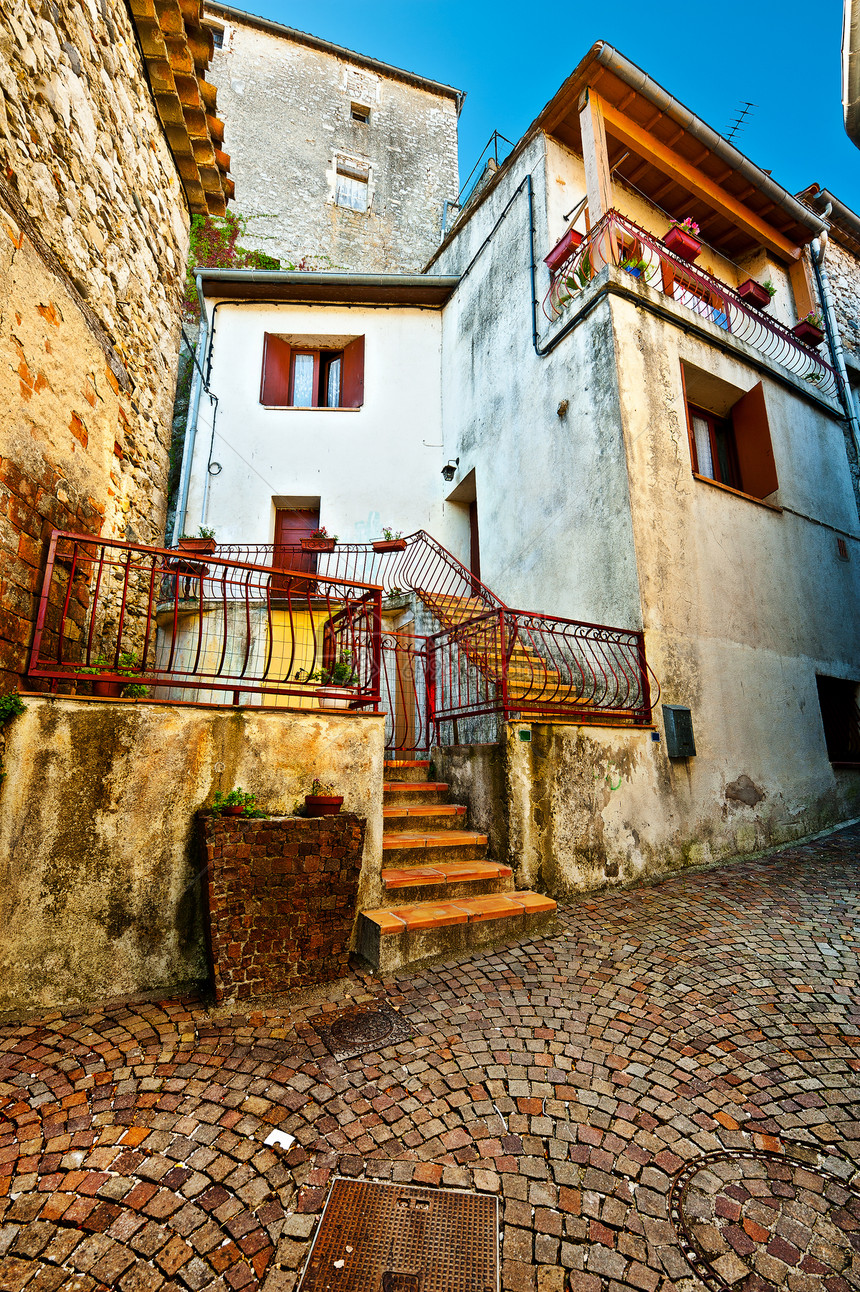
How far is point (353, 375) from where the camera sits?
415 inches

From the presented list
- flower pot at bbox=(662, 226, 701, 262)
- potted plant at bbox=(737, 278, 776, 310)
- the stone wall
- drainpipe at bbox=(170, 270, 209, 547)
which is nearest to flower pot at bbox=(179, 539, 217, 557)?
drainpipe at bbox=(170, 270, 209, 547)

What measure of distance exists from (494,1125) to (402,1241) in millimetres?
580

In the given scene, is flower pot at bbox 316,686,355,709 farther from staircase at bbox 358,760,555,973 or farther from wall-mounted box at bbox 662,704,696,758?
wall-mounted box at bbox 662,704,696,758

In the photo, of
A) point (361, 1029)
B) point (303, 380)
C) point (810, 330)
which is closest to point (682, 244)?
point (810, 330)

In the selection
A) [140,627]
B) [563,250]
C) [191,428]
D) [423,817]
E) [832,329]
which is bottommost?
[423,817]

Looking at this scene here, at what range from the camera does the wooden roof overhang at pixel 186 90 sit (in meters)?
4.89

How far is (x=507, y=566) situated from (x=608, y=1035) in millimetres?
6121

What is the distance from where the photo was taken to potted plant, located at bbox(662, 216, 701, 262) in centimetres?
739

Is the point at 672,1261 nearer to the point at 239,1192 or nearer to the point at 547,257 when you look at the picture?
the point at 239,1192

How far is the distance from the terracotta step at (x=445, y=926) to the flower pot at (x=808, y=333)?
978cm

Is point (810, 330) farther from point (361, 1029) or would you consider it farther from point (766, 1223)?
point (361, 1029)

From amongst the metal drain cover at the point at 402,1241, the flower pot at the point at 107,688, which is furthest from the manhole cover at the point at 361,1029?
the flower pot at the point at 107,688

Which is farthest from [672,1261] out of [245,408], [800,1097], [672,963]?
[245,408]

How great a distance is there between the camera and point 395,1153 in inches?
Answer: 78.0
